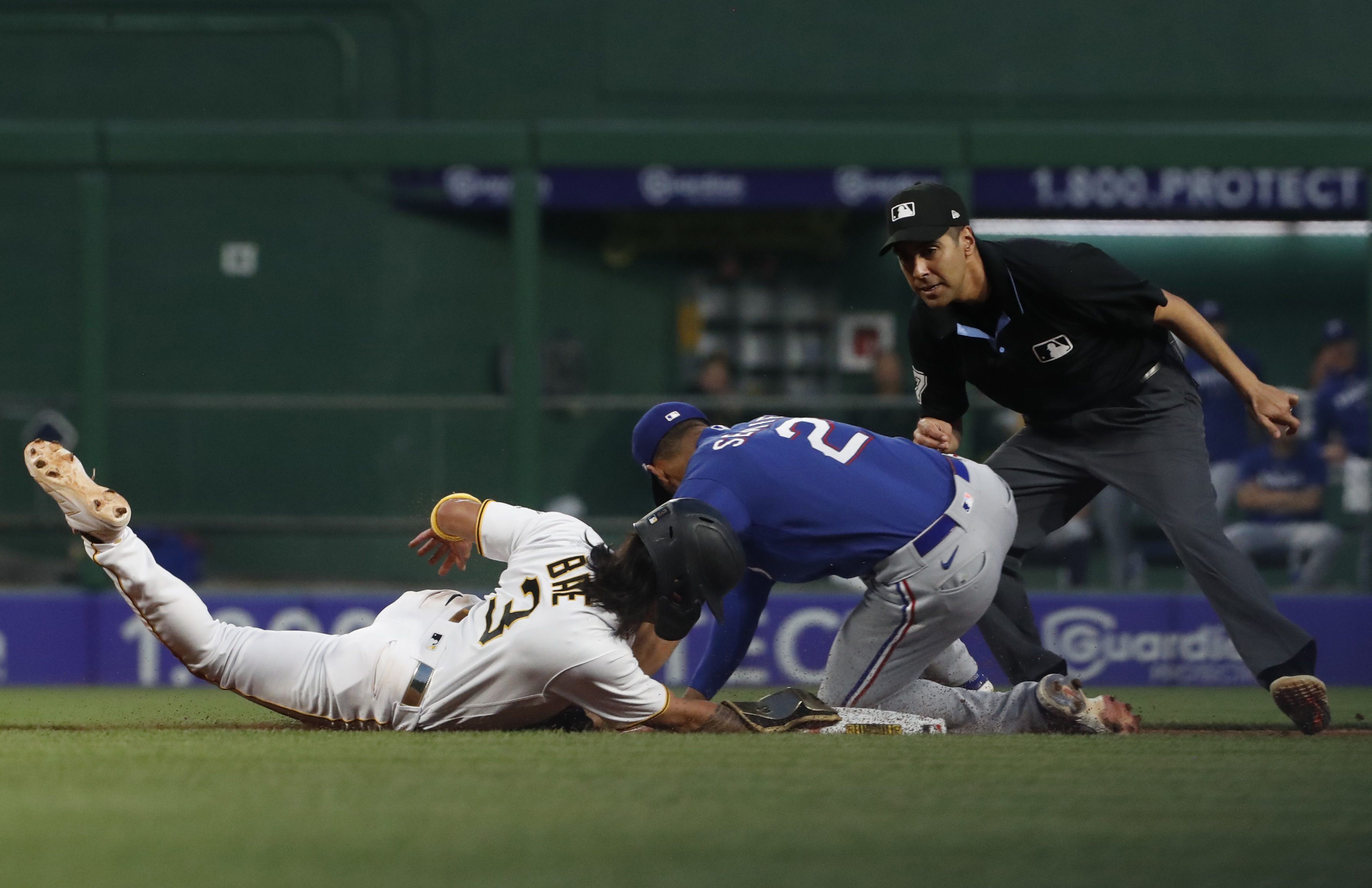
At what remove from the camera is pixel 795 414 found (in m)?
8.49

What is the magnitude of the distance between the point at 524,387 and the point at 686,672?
5.65ft

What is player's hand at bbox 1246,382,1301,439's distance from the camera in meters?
4.91

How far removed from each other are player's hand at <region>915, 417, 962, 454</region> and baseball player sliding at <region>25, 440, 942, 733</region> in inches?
36.1

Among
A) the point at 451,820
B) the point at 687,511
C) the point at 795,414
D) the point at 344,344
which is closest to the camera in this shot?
the point at 451,820

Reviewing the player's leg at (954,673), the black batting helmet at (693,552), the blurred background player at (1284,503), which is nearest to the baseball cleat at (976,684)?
the player's leg at (954,673)

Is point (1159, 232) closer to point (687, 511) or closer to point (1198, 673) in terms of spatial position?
point (1198, 673)

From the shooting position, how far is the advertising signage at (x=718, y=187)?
9273mm

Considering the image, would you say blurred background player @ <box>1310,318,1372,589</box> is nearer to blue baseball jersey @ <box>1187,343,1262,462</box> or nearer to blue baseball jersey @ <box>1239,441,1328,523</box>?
blue baseball jersey @ <box>1239,441,1328,523</box>

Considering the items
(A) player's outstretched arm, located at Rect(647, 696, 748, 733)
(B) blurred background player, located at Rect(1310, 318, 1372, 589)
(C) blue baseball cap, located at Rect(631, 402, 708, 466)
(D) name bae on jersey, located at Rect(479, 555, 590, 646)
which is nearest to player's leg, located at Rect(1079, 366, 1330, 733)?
(C) blue baseball cap, located at Rect(631, 402, 708, 466)

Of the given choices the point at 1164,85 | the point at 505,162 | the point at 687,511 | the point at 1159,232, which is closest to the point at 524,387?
the point at 505,162

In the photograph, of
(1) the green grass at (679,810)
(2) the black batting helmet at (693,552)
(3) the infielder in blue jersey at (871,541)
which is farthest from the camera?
(3) the infielder in blue jersey at (871,541)

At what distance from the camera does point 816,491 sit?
439cm

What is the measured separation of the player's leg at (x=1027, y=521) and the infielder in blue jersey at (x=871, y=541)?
0.84ft

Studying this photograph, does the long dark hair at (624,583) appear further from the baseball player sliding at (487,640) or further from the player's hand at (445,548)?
the player's hand at (445,548)
